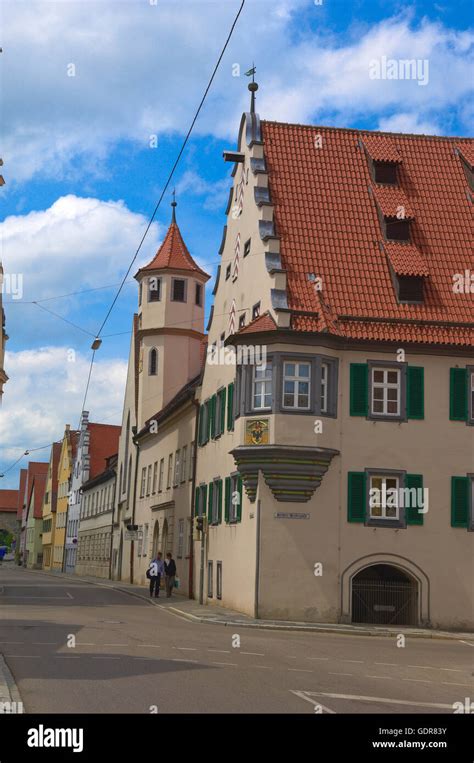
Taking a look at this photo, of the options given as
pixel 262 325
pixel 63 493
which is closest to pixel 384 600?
pixel 262 325

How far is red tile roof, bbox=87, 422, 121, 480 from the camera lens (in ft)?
284

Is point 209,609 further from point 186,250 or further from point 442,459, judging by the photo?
point 186,250

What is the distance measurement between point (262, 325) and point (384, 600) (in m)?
8.03

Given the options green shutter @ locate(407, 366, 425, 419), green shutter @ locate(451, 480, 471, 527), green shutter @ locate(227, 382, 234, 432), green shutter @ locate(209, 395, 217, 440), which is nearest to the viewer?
green shutter @ locate(451, 480, 471, 527)

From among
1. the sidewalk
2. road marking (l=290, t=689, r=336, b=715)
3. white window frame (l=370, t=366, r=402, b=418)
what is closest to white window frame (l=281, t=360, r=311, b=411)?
white window frame (l=370, t=366, r=402, b=418)

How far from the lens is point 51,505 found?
106 meters

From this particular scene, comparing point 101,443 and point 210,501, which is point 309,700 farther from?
point 101,443

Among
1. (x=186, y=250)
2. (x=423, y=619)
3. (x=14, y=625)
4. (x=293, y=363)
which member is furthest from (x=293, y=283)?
(x=186, y=250)

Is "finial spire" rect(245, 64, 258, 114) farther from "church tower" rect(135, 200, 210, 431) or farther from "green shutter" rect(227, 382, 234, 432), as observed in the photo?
"church tower" rect(135, 200, 210, 431)

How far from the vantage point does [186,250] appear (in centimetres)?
6012

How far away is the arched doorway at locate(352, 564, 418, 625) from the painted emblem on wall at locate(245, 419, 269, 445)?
4.37m

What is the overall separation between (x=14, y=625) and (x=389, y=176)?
18.6 meters

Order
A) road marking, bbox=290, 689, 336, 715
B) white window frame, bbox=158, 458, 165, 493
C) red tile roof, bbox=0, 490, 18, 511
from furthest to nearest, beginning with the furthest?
red tile roof, bbox=0, 490, 18, 511 → white window frame, bbox=158, 458, 165, 493 → road marking, bbox=290, 689, 336, 715

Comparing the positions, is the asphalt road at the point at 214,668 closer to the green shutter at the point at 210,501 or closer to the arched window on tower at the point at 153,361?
the green shutter at the point at 210,501
